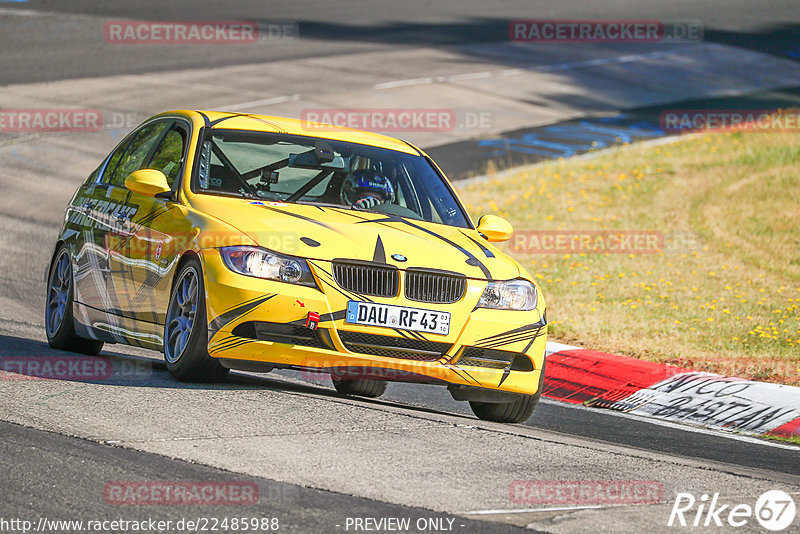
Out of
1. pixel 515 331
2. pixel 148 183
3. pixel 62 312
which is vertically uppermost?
pixel 148 183

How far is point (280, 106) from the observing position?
24688 mm

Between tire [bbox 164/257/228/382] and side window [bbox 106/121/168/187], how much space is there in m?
1.61

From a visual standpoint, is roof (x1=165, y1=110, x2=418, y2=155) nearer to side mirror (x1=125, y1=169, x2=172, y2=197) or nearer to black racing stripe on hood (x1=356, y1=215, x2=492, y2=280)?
side mirror (x1=125, y1=169, x2=172, y2=197)

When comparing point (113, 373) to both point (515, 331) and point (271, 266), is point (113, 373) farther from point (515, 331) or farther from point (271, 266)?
point (515, 331)

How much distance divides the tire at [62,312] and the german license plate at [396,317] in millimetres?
2626

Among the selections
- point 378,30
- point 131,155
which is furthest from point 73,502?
point 378,30

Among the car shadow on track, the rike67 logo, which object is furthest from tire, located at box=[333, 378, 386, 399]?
the rike67 logo

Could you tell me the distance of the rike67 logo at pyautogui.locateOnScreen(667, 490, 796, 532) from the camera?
517cm

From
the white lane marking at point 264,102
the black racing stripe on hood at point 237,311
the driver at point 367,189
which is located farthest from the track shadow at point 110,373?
the white lane marking at point 264,102

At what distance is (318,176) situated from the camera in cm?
820

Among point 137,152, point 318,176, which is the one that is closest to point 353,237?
point 318,176

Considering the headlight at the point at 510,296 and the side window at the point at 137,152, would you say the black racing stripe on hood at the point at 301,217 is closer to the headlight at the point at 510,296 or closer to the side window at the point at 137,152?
the headlight at the point at 510,296

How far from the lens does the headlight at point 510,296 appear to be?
7266 mm

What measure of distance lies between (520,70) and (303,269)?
2519 cm
